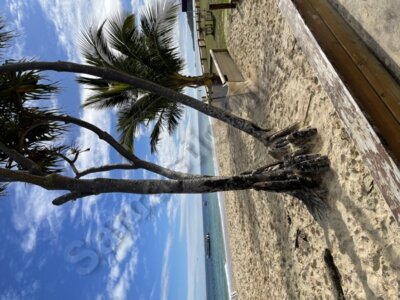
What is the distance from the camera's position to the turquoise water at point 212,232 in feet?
56.7

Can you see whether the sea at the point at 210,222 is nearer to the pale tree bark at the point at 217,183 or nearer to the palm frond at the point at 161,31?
the palm frond at the point at 161,31

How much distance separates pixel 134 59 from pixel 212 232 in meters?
18.1

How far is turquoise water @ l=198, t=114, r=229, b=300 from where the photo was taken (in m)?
17.3

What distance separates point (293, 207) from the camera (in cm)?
561

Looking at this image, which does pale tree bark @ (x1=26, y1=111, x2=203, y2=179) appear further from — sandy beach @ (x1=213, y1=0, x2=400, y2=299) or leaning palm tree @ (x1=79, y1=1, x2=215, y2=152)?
sandy beach @ (x1=213, y1=0, x2=400, y2=299)

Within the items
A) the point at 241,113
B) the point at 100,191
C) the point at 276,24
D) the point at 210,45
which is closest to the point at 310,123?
the point at 276,24

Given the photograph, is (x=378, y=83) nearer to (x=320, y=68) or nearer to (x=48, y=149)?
(x=320, y=68)

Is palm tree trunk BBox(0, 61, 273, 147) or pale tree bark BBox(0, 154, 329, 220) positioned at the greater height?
palm tree trunk BBox(0, 61, 273, 147)

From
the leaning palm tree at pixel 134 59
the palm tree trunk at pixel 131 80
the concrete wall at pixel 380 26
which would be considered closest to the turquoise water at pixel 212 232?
the leaning palm tree at pixel 134 59

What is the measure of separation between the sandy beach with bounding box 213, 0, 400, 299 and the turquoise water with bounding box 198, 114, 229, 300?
6791mm

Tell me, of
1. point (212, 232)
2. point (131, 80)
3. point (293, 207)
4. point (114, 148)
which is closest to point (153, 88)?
point (131, 80)

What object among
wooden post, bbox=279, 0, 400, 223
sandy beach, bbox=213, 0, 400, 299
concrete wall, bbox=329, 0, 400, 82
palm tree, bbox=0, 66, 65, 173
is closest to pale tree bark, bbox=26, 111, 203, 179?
palm tree, bbox=0, 66, 65, 173

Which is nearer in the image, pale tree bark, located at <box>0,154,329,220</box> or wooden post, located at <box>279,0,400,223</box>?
wooden post, located at <box>279,0,400,223</box>

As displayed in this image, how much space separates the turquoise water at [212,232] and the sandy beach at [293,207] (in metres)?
6.79
